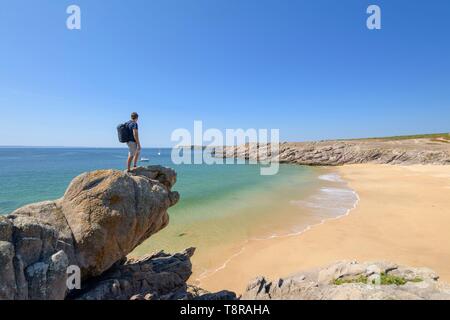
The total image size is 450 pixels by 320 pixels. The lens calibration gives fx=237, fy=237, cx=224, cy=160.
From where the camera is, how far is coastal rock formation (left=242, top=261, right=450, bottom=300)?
5328 millimetres

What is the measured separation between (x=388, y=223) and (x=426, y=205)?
7.29 m

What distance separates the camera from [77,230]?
7211mm

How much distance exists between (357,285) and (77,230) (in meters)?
7.88

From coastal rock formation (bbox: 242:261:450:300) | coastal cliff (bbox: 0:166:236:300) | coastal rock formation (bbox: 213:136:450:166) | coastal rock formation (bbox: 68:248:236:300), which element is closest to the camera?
coastal cliff (bbox: 0:166:236:300)

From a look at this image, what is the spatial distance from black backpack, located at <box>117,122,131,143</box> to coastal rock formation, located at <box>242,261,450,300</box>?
696 centimetres

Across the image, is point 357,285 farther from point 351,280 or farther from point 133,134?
point 133,134

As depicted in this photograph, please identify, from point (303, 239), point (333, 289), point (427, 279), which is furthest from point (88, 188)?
point (303, 239)

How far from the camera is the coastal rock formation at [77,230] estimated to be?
16.3ft

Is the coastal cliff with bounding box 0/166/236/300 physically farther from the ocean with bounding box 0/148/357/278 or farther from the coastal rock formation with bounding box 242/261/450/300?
the ocean with bounding box 0/148/357/278

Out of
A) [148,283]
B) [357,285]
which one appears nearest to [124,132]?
[148,283]

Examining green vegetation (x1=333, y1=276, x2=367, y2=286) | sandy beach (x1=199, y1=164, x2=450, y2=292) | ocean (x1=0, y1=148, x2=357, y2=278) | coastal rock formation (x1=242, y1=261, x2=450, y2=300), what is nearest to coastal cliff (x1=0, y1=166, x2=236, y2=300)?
coastal rock formation (x1=242, y1=261, x2=450, y2=300)

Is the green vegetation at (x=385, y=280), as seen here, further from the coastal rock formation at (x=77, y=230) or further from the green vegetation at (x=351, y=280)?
the coastal rock formation at (x=77, y=230)
